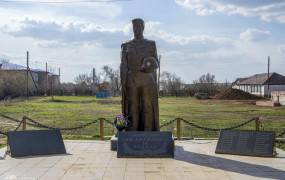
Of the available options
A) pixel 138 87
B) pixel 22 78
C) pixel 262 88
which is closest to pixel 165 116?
pixel 138 87

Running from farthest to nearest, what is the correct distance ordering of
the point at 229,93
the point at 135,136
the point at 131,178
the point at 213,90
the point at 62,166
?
the point at 213,90, the point at 229,93, the point at 135,136, the point at 62,166, the point at 131,178

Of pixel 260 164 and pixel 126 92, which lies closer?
pixel 260 164

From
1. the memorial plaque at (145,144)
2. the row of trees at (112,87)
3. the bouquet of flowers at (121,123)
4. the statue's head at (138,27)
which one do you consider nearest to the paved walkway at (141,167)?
the memorial plaque at (145,144)

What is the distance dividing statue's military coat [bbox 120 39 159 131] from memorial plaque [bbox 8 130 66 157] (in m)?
1.75

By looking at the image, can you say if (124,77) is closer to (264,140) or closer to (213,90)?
(264,140)

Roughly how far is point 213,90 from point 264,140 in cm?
6464

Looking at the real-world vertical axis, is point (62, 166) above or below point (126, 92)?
below

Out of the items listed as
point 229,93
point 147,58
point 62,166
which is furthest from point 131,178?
point 229,93

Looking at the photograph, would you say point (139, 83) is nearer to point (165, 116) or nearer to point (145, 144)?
point (145, 144)

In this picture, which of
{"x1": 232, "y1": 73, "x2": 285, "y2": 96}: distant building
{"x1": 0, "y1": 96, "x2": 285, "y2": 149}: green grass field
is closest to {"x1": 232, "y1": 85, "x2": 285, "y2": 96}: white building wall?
{"x1": 232, "y1": 73, "x2": 285, "y2": 96}: distant building

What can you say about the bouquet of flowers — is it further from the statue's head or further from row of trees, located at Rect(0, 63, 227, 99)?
row of trees, located at Rect(0, 63, 227, 99)

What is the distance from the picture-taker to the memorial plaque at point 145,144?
34.7 ft

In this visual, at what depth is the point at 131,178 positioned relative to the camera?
27.8 ft

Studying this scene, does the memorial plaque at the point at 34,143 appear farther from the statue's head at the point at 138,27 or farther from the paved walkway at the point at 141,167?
the statue's head at the point at 138,27
